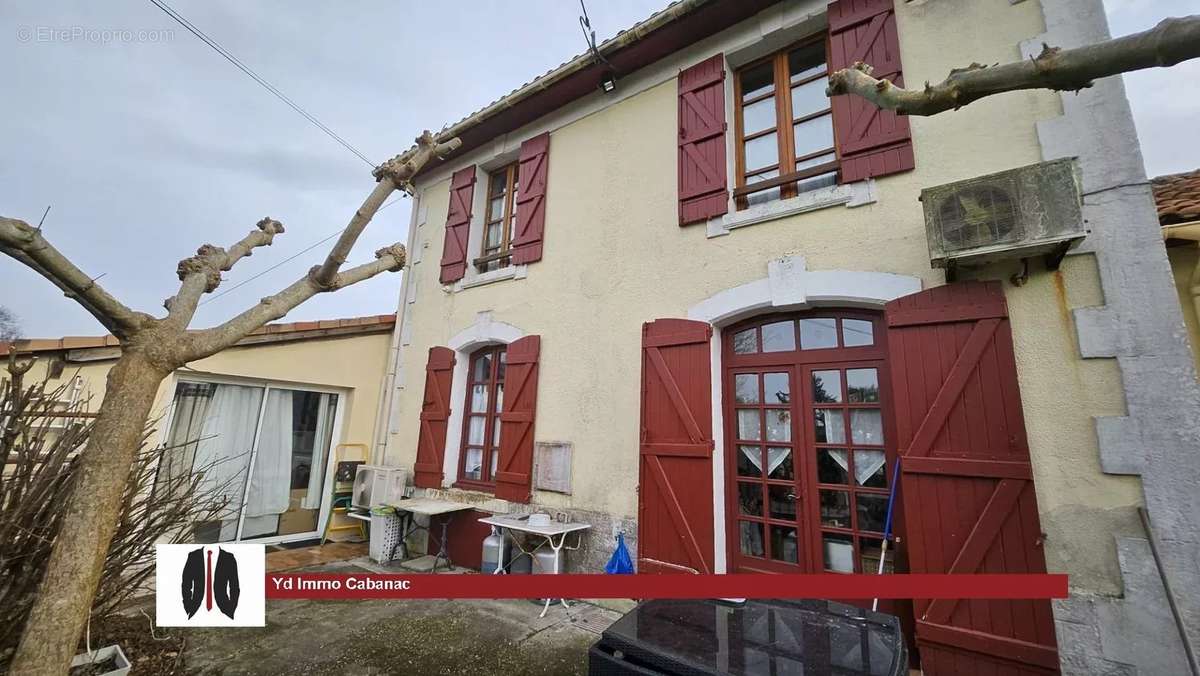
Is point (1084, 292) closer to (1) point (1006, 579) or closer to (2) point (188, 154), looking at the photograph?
(1) point (1006, 579)

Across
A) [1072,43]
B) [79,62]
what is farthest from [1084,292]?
[79,62]

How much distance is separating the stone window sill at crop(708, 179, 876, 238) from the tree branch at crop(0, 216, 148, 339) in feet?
12.1

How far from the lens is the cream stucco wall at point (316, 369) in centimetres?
473

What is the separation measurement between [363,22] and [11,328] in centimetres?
1913

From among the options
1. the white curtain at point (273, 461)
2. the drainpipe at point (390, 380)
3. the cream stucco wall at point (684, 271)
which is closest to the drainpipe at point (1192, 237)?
the cream stucco wall at point (684, 271)

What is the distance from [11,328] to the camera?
14828mm

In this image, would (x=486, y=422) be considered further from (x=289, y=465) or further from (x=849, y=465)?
(x=849, y=465)

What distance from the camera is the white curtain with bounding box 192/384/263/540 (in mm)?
5117

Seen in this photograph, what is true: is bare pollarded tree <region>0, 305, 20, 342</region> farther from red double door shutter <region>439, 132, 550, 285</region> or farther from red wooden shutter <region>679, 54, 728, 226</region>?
red wooden shutter <region>679, 54, 728, 226</region>

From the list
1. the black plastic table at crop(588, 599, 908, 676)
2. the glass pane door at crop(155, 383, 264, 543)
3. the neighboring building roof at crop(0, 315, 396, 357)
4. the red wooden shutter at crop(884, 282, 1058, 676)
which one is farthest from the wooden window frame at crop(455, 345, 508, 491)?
the red wooden shutter at crop(884, 282, 1058, 676)

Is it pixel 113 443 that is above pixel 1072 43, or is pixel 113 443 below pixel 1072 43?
below

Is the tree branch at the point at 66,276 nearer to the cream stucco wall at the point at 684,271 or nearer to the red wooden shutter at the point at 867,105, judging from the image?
the cream stucco wall at the point at 684,271

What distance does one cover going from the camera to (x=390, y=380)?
632 cm

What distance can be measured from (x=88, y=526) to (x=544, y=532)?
2.63 m
